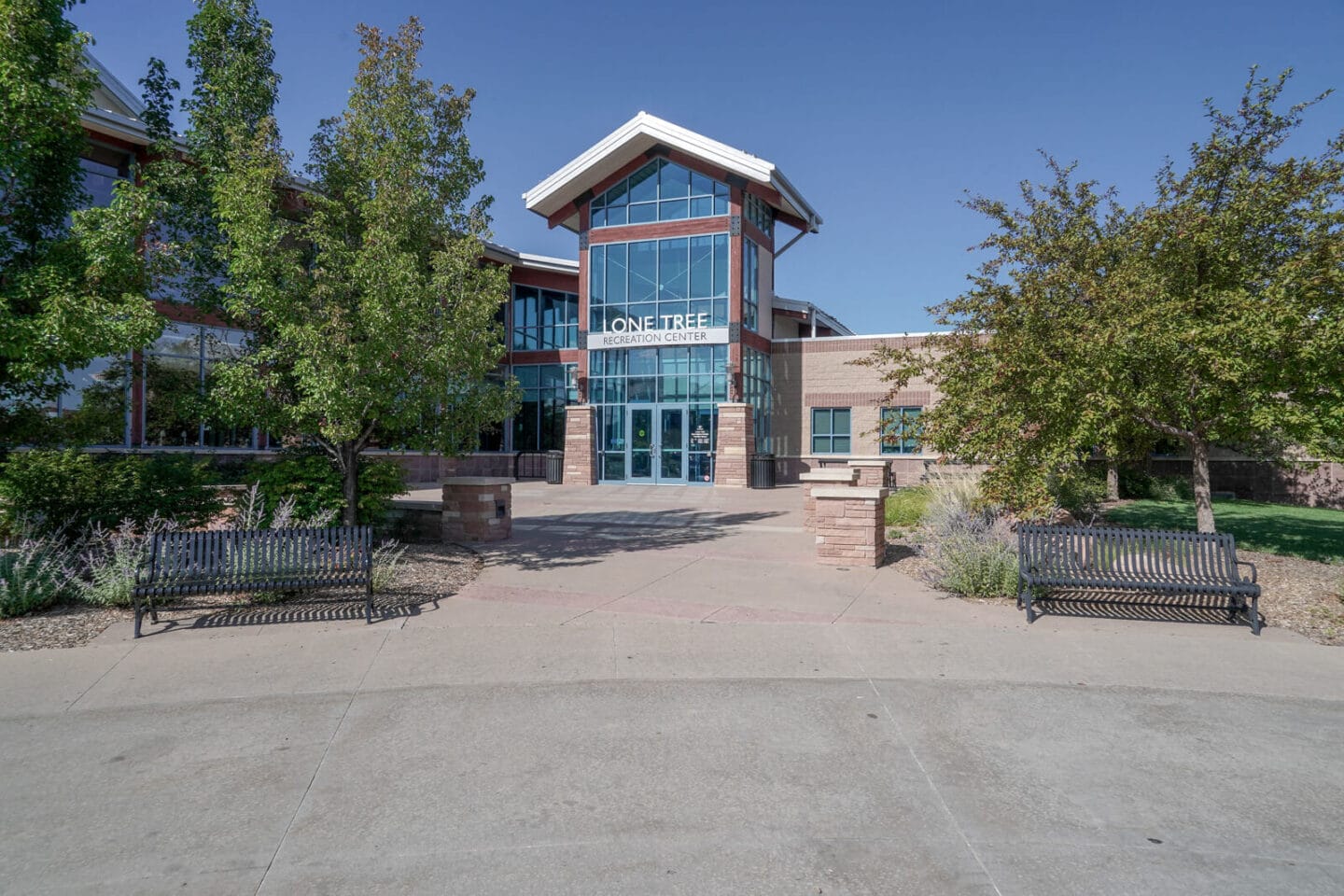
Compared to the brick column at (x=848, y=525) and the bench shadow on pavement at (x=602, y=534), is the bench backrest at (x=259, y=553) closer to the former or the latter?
the bench shadow on pavement at (x=602, y=534)

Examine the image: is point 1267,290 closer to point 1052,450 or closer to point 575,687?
point 1052,450

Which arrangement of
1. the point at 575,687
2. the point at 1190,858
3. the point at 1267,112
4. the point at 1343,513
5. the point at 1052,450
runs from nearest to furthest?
1. the point at 1190,858
2. the point at 575,687
3. the point at 1052,450
4. the point at 1267,112
5. the point at 1343,513

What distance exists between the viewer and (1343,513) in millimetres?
18500

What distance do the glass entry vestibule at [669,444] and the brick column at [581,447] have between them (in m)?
1.17

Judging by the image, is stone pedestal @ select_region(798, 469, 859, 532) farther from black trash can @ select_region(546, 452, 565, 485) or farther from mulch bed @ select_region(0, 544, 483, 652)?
black trash can @ select_region(546, 452, 565, 485)

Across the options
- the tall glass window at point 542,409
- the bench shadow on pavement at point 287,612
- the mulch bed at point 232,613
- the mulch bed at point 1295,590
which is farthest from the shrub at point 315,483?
the tall glass window at point 542,409

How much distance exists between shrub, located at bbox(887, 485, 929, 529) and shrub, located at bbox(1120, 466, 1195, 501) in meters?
9.19

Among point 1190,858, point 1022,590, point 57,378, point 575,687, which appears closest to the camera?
point 1190,858

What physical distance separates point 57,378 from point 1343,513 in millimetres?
24681

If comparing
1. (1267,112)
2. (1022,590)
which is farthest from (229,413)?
(1267,112)

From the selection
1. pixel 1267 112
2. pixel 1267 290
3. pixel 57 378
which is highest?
pixel 1267 112

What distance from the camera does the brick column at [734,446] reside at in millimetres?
24812

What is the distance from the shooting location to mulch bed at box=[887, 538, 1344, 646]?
6996mm

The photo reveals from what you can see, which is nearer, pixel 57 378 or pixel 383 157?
pixel 57 378
